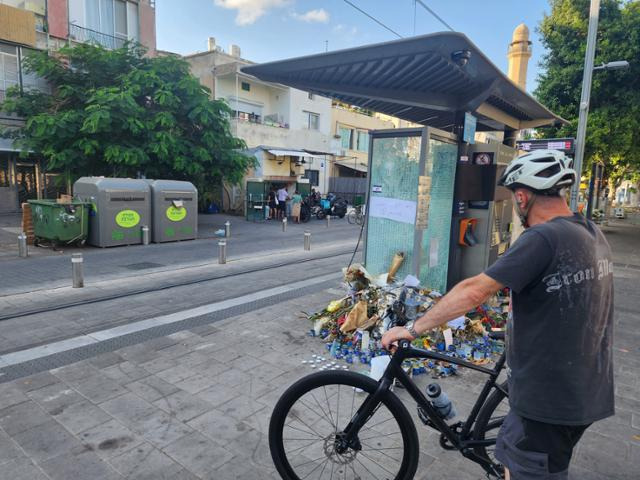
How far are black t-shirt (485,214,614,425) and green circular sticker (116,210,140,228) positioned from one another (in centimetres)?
1128

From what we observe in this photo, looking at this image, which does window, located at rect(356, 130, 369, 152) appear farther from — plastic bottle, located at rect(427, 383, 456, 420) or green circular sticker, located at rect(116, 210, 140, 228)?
plastic bottle, located at rect(427, 383, 456, 420)

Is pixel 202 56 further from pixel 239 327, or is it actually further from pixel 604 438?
pixel 604 438

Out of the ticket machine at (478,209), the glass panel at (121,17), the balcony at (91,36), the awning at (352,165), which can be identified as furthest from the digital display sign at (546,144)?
the awning at (352,165)

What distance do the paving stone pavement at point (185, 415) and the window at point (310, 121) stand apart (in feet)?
77.0

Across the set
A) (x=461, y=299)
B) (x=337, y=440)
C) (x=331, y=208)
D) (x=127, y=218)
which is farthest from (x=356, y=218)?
(x=461, y=299)

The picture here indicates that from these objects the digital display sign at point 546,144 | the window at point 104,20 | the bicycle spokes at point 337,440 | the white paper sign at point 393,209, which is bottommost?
the bicycle spokes at point 337,440

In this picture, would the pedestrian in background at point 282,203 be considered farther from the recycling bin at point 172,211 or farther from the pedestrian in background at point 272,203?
the recycling bin at point 172,211

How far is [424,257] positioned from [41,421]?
4213 mm

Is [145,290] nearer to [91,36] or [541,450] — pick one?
[541,450]

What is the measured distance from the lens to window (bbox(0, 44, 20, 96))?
53.8ft

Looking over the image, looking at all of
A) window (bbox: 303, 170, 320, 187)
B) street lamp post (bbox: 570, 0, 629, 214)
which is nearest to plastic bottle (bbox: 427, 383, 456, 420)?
street lamp post (bbox: 570, 0, 629, 214)

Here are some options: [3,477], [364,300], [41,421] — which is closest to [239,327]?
[364,300]

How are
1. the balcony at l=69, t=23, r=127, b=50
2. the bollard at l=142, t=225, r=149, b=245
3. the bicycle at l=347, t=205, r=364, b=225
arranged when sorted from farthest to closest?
the bicycle at l=347, t=205, r=364, b=225, the balcony at l=69, t=23, r=127, b=50, the bollard at l=142, t=225, r=149, b=245

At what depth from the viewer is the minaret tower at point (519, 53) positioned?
35.9ft
